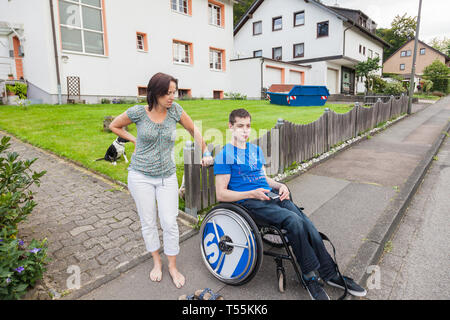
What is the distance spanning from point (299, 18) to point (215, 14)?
11.5 meters

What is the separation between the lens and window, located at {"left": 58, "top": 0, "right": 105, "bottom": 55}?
46.7 ft

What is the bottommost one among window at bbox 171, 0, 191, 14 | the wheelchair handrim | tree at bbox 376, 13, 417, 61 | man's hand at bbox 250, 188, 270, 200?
the wheelchair handrim

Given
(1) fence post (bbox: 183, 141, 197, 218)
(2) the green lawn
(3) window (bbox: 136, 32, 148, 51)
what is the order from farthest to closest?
(3) window (bbox: 136, 32, 148, 51), (2) the green lawn, (1) fence post (bbox: 183, 141, 197, 218)

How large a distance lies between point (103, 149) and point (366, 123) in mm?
8876

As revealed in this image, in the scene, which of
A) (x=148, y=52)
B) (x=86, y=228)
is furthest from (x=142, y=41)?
(x=86, y=228)

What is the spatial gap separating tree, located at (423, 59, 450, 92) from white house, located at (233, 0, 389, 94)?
9.56 metres

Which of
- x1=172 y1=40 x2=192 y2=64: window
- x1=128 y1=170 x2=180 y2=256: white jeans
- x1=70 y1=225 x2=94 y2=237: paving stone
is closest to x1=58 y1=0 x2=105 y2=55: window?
x1=172 y1=40 x2=192 y2=64: window

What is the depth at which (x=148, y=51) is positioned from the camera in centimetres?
1759

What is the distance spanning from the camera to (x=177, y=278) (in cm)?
280

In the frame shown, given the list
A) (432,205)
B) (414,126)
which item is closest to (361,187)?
(432,205)

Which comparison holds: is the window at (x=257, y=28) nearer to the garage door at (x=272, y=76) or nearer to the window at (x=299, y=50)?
the window at (x=299, y=50)

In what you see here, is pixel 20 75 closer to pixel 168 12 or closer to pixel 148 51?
pixel 148 51

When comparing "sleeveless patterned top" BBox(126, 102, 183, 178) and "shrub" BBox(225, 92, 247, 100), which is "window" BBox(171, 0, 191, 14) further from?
"sleeveless patterned top" BBox(126, 102, 183, 178)

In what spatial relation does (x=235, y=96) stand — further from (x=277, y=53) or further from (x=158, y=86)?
(x=158, y=86)
